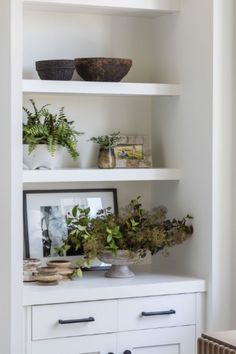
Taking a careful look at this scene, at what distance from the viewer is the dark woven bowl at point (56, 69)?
355cm

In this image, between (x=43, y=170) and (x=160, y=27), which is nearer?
(x=43, y=170)

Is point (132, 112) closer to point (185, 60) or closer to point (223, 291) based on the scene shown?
point (185, 60)

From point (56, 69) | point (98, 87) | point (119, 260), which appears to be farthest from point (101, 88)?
point (119, 260)

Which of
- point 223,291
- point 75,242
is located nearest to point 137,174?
point 75,242

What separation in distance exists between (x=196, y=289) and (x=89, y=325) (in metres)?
0.52

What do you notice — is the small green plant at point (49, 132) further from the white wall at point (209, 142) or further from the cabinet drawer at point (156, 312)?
the cabinet drawer at point (156, 312)

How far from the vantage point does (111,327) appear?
344 centimetres

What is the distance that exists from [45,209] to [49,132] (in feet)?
1.28

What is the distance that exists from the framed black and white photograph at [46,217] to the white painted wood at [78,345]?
0.51m

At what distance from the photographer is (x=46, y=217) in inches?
148

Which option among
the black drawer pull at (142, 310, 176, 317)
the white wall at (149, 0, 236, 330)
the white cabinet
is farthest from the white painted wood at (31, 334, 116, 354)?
the white wall at (149, 0, 236, 330)

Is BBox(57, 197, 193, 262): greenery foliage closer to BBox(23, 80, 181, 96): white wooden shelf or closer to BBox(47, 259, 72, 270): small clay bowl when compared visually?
BBox(47, 259, 72, 270): small clay bowl

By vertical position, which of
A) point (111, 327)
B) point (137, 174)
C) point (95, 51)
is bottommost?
point (111, 327)

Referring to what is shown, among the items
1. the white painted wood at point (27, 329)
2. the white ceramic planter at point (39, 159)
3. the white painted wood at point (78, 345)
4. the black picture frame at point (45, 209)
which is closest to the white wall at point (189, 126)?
the black picture frame at point (45, 209)
